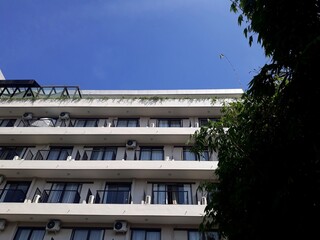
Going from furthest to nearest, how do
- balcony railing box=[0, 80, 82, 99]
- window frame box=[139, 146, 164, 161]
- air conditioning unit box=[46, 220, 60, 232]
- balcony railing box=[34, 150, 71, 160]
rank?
balcony railing box=[0, 80, 82, 99], balcony railing box=[34, 150, 71, 160], window frame box=[139, 146, 164, 161], air conditioning unit box=[46, 220, 60, 232]

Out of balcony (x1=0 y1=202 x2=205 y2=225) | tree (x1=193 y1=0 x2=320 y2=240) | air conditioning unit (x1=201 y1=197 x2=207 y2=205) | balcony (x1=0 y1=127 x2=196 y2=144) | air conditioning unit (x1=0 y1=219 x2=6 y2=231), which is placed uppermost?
balcony (x1=0 y1=127 x2=196 y2=144)

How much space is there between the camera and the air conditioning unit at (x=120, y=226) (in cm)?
1143

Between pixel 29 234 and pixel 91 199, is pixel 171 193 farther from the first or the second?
pixel 29 234

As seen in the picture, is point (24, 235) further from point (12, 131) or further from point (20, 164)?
point (12, 131)

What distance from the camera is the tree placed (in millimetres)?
3756

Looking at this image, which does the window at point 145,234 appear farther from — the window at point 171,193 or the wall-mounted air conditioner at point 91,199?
the wall-mounted air conditioner at point 91,199

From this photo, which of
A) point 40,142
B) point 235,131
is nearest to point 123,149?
point 40,142

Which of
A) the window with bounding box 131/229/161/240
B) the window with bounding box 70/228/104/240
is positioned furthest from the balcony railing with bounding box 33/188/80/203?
the window with bounding box 131/229/161/240

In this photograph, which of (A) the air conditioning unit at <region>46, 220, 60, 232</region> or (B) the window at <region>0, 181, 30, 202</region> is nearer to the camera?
(A) the air conditioning unit at <region>46, 220, 60, 232</region>

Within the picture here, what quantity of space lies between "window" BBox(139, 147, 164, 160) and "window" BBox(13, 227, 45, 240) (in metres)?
5.42

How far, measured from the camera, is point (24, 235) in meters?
11.8

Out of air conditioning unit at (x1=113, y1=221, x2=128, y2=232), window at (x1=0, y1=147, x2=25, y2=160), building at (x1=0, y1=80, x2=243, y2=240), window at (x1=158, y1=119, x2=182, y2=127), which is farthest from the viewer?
window at (x1=158, y1=119, x2=182, y2=127)

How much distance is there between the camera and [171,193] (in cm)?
1277

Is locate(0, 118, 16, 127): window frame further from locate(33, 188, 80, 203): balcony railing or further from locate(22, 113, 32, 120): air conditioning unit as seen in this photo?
locate(33, 188, 80, 203): balcony railing
